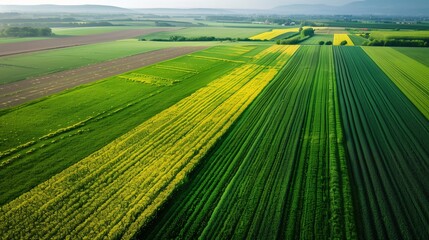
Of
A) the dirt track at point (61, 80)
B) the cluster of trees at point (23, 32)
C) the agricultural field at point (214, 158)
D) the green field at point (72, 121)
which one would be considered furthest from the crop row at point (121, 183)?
the cluster of trees at point (23, 32)

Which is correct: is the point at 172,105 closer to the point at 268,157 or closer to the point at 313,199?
the point at 268,157

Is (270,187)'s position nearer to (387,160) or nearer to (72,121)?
(387,160)

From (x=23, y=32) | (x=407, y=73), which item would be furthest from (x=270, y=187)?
(x=23, y=32)

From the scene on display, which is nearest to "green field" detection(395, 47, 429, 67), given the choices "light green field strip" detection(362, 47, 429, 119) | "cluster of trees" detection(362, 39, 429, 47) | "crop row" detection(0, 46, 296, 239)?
"light green field strip" detection(362, 47, 429, 119)

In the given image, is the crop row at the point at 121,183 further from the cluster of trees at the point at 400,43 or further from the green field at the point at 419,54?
the cluster of trees at the point at 400,43

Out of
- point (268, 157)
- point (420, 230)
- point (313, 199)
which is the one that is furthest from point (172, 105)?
point (420, 230)

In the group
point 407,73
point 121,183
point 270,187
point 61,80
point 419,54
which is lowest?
point 121,183
